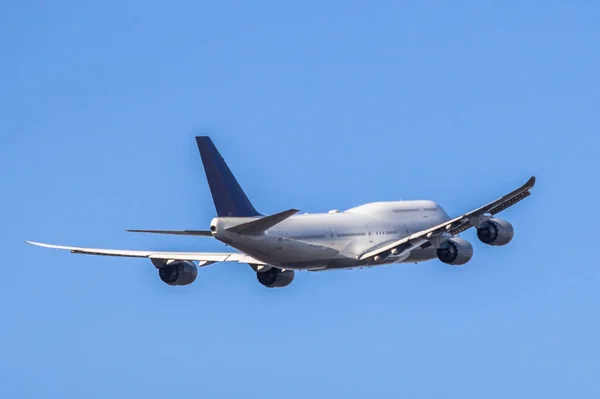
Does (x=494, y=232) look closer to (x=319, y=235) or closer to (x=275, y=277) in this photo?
(x=319, y=235)

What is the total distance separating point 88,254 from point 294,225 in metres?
13.6

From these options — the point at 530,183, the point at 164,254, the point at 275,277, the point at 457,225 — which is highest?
the point at 164,254

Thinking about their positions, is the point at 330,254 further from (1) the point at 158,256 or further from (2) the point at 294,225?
(1) the point at 158,256

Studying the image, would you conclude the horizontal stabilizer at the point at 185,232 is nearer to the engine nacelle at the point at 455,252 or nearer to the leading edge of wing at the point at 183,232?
the leading edge of wing at the point at 183,232

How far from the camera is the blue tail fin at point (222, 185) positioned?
92.7m

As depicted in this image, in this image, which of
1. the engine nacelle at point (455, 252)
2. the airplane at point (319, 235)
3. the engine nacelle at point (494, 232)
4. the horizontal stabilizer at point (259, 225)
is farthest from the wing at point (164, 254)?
the engine nacelle at point (494, 232)

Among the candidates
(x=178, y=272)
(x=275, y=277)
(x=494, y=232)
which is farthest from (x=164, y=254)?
(x=494, y=232)

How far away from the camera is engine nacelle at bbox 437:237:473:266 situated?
3819 inches

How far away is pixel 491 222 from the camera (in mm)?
95125

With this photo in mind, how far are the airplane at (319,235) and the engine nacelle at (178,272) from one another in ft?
0.20

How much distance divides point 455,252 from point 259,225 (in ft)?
43.8

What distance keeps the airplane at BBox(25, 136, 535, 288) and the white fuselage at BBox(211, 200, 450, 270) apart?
0.06 meters

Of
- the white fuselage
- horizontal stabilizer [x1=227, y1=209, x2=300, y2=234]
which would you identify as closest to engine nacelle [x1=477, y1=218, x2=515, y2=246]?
the white fuselage

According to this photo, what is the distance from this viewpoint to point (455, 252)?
318ft
